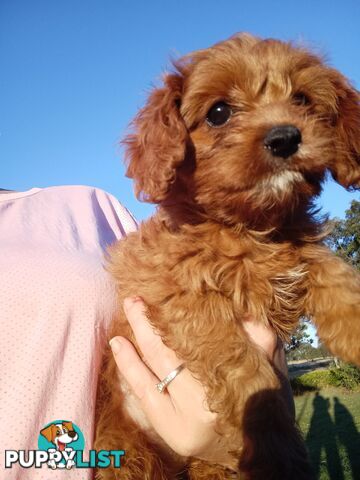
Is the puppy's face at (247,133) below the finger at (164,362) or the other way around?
the other way around

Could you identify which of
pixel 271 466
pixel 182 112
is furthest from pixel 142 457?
pixel 182 112

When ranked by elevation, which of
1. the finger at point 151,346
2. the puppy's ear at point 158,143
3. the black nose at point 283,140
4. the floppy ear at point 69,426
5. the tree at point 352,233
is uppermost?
the tree at point 352,233

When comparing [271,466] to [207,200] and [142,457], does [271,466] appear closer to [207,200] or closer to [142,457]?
[142,457]

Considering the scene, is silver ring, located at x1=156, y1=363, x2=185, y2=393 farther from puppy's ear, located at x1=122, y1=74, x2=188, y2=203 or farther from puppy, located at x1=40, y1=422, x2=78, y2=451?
puppy's ear, located at x1=122, y1=74, x2=188, y2=203

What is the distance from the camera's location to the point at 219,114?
2.79m

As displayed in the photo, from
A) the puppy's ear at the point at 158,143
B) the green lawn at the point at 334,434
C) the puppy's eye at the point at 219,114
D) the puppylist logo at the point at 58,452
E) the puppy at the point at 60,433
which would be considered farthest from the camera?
the green lawn at the point at 334,434

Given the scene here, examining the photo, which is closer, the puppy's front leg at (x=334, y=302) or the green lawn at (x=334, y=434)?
the puppy's front leg at (x=334, y=302)

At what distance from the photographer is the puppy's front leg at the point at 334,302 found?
253cm

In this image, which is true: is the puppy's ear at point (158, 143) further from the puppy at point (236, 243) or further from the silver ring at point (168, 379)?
the silver ring at point (168, 379)

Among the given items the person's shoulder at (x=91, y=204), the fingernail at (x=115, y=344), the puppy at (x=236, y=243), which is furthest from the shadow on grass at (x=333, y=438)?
the fingernail at (x=115, y=344)

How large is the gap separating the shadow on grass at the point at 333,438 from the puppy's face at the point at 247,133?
945 centimetres

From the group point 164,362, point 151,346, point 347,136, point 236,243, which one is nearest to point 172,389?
point 164,362

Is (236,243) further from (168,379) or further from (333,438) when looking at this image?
(333,438)

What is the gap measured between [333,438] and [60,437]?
19109 mm
